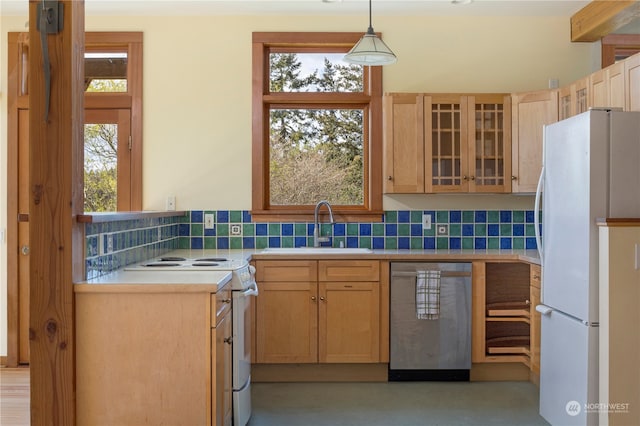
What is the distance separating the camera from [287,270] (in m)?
3.77

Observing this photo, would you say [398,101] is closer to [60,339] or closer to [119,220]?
[119,220]

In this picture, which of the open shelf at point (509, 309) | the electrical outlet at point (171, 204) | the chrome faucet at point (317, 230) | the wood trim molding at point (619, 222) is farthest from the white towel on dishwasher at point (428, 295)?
the electrical outlet at point (171, 204)

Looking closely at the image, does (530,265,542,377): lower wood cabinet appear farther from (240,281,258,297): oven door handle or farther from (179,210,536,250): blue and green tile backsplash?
(240,281,258,297): oven door handle

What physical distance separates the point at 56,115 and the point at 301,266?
1.96 meters

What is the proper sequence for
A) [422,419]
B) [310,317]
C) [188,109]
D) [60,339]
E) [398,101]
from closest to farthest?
[60,339], [422,419], [310,317], [398,101], [188,109]

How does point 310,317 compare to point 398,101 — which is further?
point 398,101

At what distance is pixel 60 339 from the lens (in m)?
2.25

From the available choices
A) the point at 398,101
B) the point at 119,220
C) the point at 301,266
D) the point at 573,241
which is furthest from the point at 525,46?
the point at 119,220

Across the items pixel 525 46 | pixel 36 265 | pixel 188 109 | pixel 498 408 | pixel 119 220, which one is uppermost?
pixel 525 46

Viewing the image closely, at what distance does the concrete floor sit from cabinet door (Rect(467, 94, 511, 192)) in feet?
4.83

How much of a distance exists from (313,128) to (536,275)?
2.05m

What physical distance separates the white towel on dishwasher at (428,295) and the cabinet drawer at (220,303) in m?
1.55

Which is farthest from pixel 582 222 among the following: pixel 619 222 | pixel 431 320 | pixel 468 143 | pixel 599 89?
pixel 468 143

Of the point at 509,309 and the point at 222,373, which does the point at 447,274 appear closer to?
the point at 509,309
